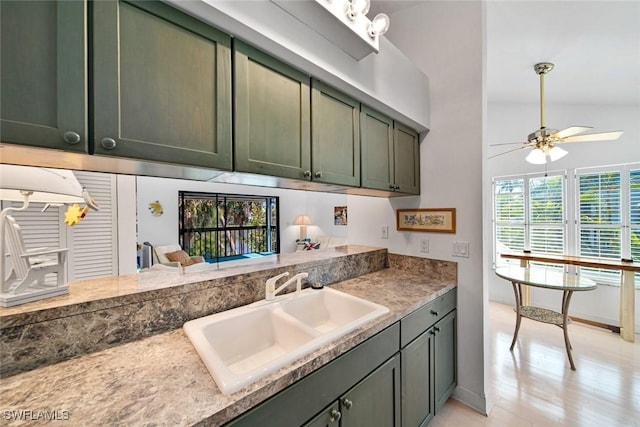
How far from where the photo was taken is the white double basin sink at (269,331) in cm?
93

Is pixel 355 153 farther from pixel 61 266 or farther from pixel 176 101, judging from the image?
pixel 61 266

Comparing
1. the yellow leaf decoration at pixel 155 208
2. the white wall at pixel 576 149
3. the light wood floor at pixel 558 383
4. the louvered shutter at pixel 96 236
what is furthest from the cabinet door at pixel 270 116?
the yellow leaf decoration at pixel 155 208

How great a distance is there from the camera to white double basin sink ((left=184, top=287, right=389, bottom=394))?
0.93m

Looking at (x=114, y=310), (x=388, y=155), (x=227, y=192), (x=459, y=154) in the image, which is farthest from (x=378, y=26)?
(x=227, y=192)

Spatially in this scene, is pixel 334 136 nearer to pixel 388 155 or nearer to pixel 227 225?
pixel 388 155

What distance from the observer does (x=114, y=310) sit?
1.01 m

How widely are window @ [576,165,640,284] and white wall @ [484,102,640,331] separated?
137 millimetres

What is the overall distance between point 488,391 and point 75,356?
254cm

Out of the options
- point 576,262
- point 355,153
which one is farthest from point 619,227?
point 355,153

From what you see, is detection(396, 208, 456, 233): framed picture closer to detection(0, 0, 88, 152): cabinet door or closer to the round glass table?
the round glass table

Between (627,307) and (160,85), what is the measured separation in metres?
4.93

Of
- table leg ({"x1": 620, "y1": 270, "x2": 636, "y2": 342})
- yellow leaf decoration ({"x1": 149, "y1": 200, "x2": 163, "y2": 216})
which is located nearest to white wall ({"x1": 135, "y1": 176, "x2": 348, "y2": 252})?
yellow leaf decoration ({"x1": 149, "y1": 200, "x2": 163, "y2": 216})

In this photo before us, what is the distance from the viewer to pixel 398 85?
74.3 inches

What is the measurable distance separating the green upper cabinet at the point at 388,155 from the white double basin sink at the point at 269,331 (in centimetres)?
82
